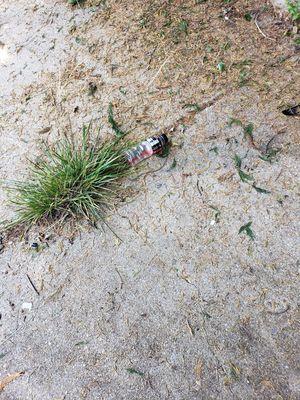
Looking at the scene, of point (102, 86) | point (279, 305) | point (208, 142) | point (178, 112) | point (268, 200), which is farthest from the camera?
point (102, 86)

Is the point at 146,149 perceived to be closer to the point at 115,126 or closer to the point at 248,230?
the point at 115,126

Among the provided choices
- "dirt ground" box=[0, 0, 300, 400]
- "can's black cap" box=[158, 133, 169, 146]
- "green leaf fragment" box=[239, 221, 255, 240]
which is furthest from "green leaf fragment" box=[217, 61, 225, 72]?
"green leaf fragment" box=[239, 221, 255, 240]

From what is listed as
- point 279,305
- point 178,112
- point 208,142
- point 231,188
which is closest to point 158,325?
point 279,305

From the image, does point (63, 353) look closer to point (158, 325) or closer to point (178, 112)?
point (158, 325)

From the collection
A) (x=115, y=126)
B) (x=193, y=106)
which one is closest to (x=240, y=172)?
(x=193, y=106)

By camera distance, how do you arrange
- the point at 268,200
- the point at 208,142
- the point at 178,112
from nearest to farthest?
the point at 268,200 → the point at 208,142 → the point at 178,112

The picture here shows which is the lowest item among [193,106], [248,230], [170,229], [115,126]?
[248,230]

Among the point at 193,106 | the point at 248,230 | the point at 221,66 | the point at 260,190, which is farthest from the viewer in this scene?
the point at 221,66
